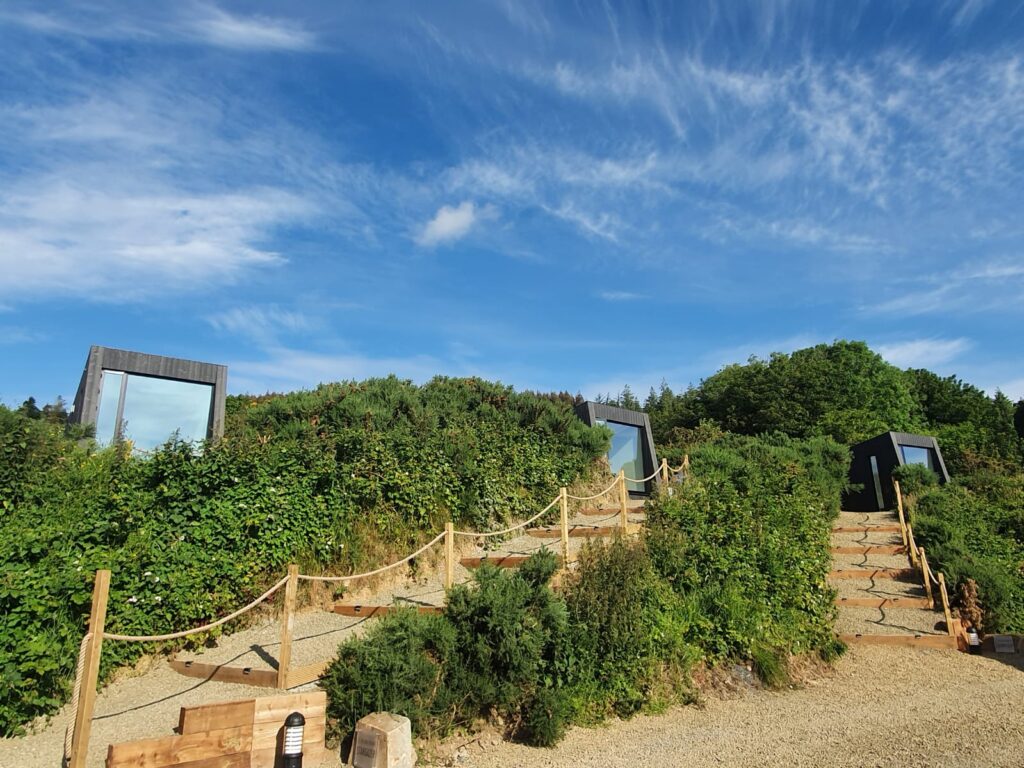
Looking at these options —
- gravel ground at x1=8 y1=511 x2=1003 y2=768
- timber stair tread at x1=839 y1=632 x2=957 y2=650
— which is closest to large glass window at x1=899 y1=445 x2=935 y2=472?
timber stair tread at x1=839 y1=632 x2=957 y2=650

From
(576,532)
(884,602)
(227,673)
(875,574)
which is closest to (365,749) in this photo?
(227,673)

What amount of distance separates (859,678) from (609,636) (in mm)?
4179

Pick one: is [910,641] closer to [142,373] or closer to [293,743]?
[293,743]

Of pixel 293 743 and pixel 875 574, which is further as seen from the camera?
pixel 875 574

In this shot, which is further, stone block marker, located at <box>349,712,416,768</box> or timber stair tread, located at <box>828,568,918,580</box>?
timber stair tread, located at <box>828,568,918,580</box>

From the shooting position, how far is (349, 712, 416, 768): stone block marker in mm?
5250

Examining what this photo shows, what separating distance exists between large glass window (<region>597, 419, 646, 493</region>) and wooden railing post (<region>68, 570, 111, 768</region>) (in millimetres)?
14006

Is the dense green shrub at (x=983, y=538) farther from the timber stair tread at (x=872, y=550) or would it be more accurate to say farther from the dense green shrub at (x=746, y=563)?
the dense green shrub at (x=746, y=563)

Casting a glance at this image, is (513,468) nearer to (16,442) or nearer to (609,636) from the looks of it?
(609,636)

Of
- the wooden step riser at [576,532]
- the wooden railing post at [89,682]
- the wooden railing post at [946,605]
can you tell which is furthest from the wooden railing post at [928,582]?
the wooden railing post at [89,682]

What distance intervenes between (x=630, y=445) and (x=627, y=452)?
28 centimetres

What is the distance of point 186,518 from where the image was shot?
727 cm

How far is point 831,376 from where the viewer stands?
38.9m

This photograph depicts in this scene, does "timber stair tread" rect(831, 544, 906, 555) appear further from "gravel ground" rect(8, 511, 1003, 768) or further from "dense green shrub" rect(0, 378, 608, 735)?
"dense green shrub" rect(0, 378, 608, 735)
